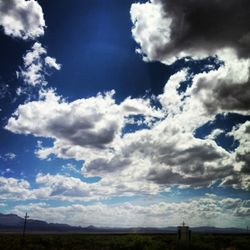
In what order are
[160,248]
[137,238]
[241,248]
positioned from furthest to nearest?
[241,248], [137,238], [160,248]

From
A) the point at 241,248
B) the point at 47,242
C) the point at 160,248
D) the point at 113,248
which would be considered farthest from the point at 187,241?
the point at 47,242

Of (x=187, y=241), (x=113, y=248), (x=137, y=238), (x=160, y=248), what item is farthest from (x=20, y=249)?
(x=187, y=241)

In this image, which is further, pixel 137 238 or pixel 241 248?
pixel 241 248

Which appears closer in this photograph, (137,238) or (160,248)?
(160,248)

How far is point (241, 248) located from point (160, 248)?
540 inches

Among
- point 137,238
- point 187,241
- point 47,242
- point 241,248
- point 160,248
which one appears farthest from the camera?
Result: point 47,242

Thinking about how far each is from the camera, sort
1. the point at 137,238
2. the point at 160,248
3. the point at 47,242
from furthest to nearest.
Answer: the point at 47,242 < the point at 137,238 < the point at 160,248

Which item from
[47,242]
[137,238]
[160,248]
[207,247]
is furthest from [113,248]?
[47,242]

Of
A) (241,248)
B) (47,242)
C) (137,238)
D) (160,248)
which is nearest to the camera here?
(160,248)

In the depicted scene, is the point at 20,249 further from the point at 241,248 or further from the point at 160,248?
the point at 241,248

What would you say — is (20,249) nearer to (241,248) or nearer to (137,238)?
(137,238)

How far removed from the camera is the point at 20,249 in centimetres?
3969

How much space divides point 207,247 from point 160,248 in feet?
14.5

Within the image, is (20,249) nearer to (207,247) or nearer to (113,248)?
(113,248)
